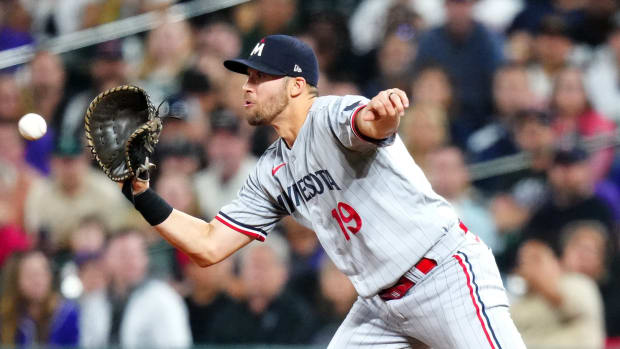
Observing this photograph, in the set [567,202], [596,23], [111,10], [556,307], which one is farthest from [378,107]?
[111,10]

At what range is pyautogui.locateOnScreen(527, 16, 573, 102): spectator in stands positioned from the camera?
21.1 ft

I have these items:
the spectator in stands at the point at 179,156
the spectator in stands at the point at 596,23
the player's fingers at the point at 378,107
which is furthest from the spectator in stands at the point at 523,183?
the player's fingers at the point at 378,107

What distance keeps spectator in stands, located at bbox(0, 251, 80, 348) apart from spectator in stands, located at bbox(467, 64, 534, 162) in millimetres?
3194

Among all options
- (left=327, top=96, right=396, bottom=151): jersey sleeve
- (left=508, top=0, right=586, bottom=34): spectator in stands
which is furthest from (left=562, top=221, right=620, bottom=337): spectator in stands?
(left=327, top=96, right=396, bottom=151): jersey sleeve

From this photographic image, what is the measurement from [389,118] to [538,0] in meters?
4.19

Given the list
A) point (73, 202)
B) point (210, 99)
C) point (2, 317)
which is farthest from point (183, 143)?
point (2, 317)

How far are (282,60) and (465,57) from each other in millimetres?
3369

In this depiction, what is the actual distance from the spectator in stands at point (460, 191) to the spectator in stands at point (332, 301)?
0.86m

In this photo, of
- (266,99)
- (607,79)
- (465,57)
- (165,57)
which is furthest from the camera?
(165,57)

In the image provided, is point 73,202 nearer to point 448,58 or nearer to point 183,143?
point 183,143

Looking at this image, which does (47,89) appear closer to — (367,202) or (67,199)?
(67,199)

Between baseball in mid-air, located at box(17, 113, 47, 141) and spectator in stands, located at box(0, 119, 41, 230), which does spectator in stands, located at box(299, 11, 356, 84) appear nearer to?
spectator in stands, located at box(0, 119, 41, 230)

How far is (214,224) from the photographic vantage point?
381 cm

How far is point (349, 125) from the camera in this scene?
3158 millimetres
